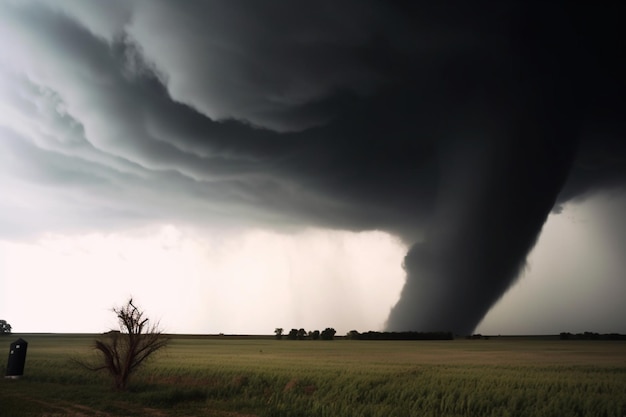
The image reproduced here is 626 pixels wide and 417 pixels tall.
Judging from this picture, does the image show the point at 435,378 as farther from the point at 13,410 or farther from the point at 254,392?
the point at 13,410

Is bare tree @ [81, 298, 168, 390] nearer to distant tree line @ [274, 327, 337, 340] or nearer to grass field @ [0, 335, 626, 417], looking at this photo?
grass field @ [0, 335, 626, 417]

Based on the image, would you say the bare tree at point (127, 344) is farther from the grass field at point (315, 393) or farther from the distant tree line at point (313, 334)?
the distant tree line at point (313, 334)

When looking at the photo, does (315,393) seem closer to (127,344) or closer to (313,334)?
(127,344)

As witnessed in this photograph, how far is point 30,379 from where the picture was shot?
32.9 m

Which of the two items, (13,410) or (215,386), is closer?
(13,410)

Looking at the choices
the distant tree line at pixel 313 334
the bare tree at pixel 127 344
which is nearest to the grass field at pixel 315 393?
the bare tree at pixel 127 344

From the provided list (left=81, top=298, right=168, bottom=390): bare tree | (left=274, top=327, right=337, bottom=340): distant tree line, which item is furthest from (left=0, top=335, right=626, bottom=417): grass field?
(left=274, top=327, right=337, bottom=340): distant tree line

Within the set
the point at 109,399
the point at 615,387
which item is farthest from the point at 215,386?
the point at 615,387

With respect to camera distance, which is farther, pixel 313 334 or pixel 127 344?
pixel 313 334

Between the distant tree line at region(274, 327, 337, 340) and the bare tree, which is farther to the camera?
the distant tree line at region(274, 327, 337, 340)

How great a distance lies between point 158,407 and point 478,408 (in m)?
16.6

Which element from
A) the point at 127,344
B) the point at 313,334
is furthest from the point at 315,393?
the point at 313,334

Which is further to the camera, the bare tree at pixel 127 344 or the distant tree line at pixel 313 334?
the distant tree line at pixel 313 334

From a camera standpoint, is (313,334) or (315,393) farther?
(313,334)
